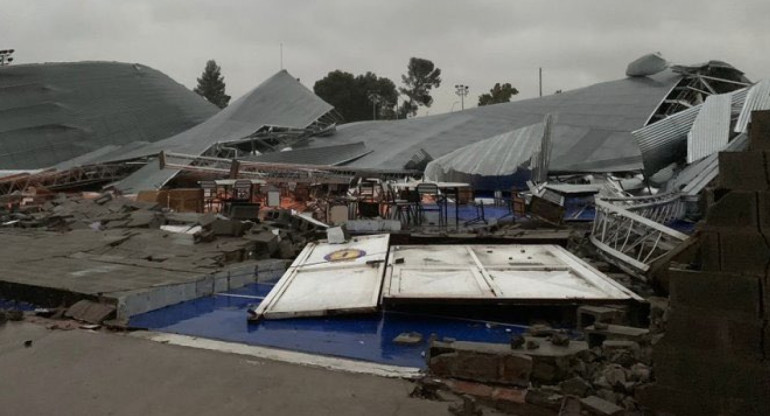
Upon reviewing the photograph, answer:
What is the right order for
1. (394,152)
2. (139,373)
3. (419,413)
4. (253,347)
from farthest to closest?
(394,152) → (253,347) → (139,373) → (419,413)

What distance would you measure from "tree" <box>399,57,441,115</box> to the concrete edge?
289ft

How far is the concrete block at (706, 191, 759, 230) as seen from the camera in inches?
130

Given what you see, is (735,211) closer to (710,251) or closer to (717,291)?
(710,251)

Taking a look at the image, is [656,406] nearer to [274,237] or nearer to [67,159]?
[274,237]

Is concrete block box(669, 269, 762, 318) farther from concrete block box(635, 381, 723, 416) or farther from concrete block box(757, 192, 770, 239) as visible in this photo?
concrete block box(635, 381, 723, 416)

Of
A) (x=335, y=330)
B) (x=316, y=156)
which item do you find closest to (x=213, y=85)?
(x=316, y=156)

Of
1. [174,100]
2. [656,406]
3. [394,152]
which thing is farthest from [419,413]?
[174,100]

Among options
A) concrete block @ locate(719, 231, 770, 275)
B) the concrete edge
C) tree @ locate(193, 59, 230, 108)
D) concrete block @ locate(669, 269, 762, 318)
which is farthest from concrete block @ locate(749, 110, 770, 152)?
tree @ locate(193, 59, 230, 108)

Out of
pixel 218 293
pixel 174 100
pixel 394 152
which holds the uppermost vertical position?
pixel 174 100

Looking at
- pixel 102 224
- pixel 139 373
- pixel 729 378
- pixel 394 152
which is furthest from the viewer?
pixel 394 152

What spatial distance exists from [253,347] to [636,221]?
5.93 meters

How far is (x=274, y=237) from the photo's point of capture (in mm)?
10297

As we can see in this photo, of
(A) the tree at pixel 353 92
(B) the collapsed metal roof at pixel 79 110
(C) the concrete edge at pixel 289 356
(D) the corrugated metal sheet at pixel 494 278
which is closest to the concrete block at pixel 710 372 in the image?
(C) the concrete edge at pixel 289 356

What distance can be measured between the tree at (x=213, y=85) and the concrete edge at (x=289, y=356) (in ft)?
306
